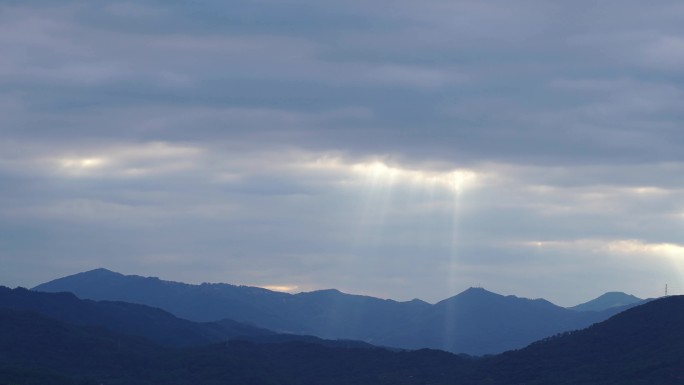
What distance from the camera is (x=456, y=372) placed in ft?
649

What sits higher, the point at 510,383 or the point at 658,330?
the point at 658,330

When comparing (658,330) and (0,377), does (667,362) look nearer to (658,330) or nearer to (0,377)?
(658,330)

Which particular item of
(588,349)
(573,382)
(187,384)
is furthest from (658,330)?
(187,384)

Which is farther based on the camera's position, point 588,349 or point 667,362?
point 588,349

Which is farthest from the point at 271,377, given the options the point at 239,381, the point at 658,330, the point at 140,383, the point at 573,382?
the point at 658,330

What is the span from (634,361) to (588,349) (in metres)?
14.7

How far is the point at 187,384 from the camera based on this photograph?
620 feet

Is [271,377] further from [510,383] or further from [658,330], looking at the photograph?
[658,330]

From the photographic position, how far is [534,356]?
195m

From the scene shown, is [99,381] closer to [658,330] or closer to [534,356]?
[534,356]

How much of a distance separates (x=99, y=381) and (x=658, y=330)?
99.6 meters

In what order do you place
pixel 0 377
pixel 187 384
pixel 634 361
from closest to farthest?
Answer: 1. pixel 0 377
2. pixel 634 361
3. pixel 187 384

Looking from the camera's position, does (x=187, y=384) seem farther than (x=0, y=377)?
Yes

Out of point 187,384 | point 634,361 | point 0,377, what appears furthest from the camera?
point 187,384
